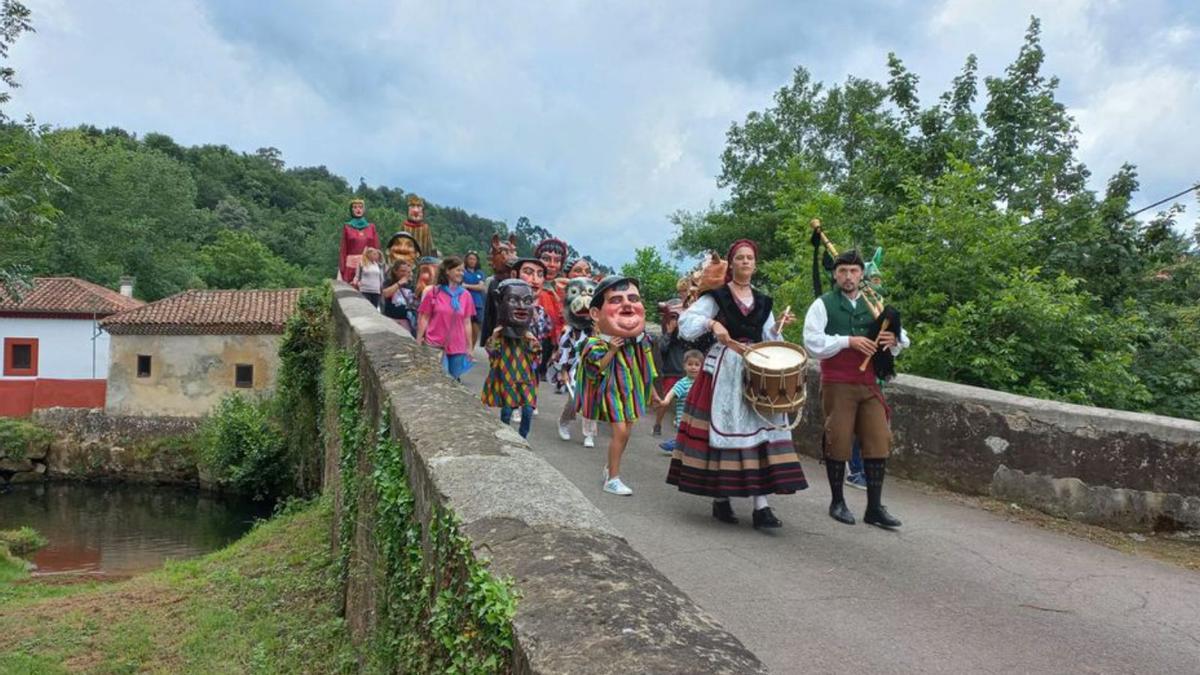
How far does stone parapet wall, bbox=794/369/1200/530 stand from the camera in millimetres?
5875

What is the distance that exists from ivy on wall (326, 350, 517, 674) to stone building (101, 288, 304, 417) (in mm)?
28065

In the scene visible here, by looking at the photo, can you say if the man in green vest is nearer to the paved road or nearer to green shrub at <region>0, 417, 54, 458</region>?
the paved road

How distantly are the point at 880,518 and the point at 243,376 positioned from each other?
3006 cm

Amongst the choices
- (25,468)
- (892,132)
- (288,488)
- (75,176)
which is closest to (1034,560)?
(892,132)

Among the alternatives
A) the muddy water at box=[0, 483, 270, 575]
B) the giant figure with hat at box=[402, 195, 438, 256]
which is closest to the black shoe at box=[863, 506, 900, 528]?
the giant figure with hat at box=[402, 195, 438, 256]

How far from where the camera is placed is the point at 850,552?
210 inches

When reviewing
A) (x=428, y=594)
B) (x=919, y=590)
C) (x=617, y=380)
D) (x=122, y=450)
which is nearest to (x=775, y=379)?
(x=919, y=590)

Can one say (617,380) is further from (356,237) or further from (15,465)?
(15,465)

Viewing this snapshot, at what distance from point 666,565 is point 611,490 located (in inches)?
72.2

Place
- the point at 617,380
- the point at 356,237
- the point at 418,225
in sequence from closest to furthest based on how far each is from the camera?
the point at 617,380, the point at 356,237, the point at 418,225

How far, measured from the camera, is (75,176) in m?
Result: 53.7

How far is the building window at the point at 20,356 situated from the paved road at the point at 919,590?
36832 mm

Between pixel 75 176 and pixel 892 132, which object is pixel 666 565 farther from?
pixel 75 176

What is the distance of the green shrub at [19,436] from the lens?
3103cm
